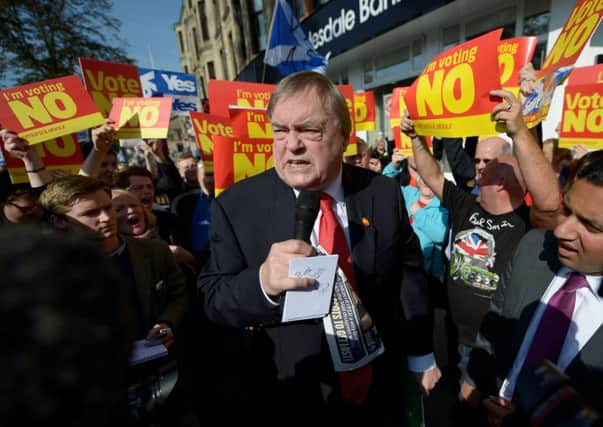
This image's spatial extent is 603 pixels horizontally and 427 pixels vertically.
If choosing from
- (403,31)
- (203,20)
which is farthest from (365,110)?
(203,20)

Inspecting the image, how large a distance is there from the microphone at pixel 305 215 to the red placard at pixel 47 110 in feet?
7.59

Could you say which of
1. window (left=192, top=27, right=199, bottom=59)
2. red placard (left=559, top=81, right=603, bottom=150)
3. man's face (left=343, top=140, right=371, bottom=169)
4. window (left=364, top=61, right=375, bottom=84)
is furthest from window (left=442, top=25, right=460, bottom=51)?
window (left=192, top=27, right=199, bottom=59)

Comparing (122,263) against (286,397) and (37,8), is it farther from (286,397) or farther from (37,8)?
(37,8)

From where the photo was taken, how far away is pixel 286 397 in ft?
4.75

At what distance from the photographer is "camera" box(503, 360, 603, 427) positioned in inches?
19.4

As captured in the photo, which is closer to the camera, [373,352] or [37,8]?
[373,352]

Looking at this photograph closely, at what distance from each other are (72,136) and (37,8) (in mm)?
12430

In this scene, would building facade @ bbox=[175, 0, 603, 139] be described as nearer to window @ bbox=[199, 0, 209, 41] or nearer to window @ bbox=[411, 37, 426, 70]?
window @ bbox=[411, 37, 426, 70]

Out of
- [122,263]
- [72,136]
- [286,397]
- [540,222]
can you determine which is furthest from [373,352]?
[72,136]

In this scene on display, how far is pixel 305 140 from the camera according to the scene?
133 centimetres

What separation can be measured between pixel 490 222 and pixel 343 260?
1.14 meters

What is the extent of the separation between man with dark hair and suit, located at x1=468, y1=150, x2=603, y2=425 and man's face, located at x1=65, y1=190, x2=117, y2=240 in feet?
6.37

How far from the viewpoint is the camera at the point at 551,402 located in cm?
49

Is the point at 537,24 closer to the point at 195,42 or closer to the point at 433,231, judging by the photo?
the point at 433,231
